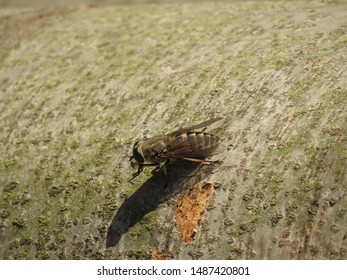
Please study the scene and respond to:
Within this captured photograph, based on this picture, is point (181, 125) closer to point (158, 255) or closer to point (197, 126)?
point (197, 126)

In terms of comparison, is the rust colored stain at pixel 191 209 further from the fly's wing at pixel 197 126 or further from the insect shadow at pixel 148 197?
the fly's wing at pixel 197 126

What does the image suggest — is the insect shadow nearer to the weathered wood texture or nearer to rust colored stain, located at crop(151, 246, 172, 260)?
the weathered wood texture

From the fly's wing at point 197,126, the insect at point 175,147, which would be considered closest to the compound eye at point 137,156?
the insect at point 175,147

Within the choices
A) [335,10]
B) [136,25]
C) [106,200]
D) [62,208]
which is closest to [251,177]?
[106,200]

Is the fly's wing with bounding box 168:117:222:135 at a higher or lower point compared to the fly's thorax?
higher

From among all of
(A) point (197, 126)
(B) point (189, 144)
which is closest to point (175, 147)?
(B) point (189, 144)

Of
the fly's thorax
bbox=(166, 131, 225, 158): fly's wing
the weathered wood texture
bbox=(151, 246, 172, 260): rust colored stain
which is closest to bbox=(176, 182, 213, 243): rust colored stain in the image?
the weathered wood texture
